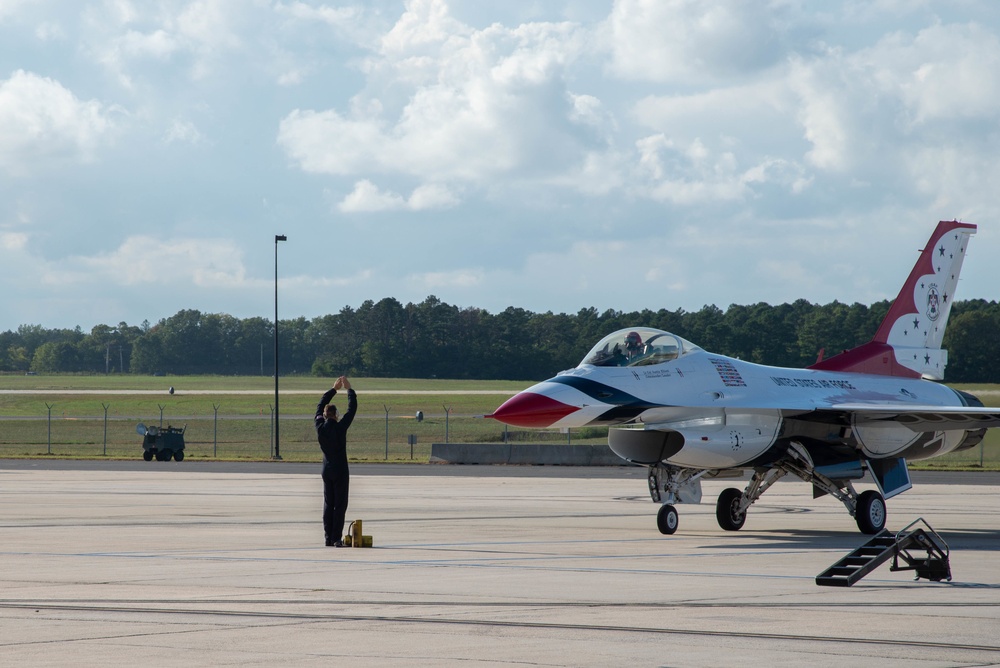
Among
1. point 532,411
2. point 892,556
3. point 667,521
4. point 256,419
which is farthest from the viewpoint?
point 256,419

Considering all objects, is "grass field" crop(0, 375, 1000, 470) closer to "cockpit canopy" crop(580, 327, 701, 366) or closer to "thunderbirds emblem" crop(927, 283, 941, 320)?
"thunderbirds emblem" crop(927, 283, 941, 320)

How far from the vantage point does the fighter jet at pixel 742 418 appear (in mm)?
19266

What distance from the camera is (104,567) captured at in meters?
14.7

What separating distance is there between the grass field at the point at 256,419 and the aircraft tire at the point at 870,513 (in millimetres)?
11878

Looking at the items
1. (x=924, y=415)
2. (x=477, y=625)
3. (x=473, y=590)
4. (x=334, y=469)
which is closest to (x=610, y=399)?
(x=334, y=469)

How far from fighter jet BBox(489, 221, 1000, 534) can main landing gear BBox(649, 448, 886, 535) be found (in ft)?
0.05

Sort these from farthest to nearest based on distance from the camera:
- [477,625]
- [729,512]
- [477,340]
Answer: [477,340] → [729,512] → [477,625]

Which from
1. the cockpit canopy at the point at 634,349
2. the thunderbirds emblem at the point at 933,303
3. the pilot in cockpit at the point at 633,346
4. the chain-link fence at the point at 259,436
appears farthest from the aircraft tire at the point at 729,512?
the chain-link fence at the point at 259,436

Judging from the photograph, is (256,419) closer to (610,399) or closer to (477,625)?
(610,399)

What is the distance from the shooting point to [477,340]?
128 m

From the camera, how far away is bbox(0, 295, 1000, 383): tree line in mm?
73188

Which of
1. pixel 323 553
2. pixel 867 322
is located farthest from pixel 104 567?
pixel 867 322

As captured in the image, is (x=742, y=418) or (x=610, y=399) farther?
(x=742, y=418)

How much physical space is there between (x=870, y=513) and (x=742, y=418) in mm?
2642
